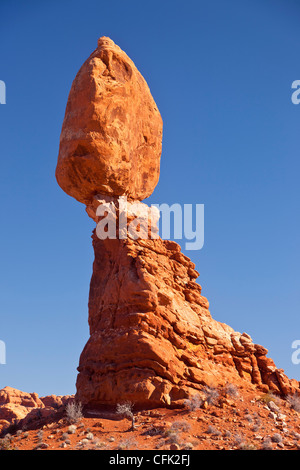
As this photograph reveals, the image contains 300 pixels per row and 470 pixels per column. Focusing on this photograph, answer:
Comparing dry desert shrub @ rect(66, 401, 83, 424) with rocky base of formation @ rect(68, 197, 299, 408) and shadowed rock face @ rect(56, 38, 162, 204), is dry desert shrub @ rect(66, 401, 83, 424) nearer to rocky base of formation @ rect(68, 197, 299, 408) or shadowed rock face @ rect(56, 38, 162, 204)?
rocky base of formation @ rect(68, 197, 299, 408)

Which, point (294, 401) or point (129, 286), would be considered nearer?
point (129, 286)

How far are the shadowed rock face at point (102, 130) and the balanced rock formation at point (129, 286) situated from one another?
5 centimetres

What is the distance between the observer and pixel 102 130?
2145cm

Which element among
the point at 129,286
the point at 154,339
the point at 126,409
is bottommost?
the point at 126,409

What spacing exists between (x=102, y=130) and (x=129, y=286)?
713 cm

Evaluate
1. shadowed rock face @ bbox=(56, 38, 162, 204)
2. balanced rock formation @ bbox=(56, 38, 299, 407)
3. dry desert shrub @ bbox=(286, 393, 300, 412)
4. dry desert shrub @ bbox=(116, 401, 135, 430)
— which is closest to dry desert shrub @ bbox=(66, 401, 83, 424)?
balanced rock formation @ bbox=(56, 38, 299, 407)

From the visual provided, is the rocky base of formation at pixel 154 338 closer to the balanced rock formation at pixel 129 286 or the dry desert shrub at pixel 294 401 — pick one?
the balanced rock formation at pixel 129 286

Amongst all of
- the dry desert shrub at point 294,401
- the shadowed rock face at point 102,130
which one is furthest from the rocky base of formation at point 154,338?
the shadowed rock face at point 102,130

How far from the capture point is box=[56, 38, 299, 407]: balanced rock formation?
18.7 m

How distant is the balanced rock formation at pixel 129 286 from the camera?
18.7 meters

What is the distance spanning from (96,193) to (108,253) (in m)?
2.91

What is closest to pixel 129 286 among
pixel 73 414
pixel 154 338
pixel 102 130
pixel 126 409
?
pixel 154 338

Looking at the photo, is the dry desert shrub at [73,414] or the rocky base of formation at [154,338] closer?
the dry desert shrub at [73,414]

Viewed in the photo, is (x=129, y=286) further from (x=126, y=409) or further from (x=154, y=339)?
(x=126, y=409)
